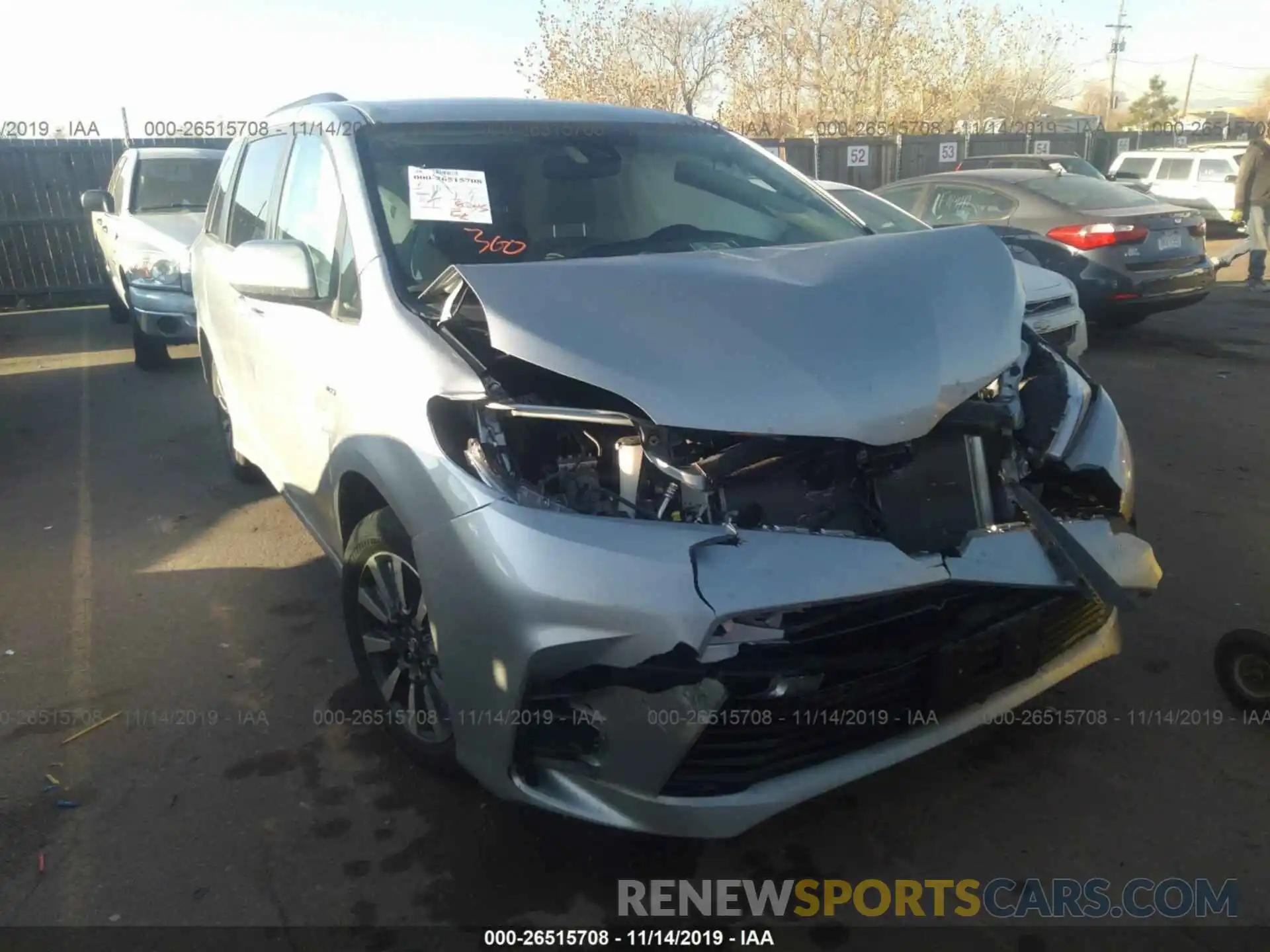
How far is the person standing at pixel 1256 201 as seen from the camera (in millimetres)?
10875

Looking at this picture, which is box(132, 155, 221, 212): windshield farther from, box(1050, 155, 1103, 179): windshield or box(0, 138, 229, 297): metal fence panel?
box(1050, 155, 1103, 179): windshield

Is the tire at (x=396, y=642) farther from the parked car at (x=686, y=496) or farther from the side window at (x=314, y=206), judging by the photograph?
Answer: the side window at (x=314, y=206)

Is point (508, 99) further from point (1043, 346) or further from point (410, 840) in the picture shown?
point (410, 840)

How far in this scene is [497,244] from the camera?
10.2 ft

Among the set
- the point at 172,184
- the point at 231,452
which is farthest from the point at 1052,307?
the point at 172,184

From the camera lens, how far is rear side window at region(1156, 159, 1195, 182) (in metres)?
17.5

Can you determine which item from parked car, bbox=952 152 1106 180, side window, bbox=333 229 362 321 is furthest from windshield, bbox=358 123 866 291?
parked car, bbox=952 152 1106 180

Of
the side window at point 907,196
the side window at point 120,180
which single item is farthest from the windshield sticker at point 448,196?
the side window at point 120,180

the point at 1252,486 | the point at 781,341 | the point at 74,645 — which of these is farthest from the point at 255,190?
the point at 1252,486

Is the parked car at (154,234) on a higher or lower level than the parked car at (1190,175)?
higher

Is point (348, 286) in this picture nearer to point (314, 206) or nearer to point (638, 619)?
point (314, 206)

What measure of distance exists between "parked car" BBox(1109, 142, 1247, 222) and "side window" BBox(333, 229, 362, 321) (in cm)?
1688

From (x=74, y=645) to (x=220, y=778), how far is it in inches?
51.2

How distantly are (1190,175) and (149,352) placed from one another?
17.5 m
